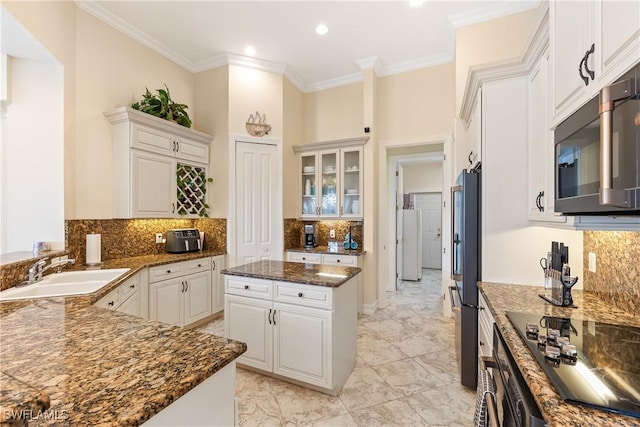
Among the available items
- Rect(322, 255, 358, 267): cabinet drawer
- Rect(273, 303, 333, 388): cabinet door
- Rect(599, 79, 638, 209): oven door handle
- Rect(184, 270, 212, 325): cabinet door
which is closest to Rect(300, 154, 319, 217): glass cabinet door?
Rect(322, 255, 358, 267): cabinet drawer

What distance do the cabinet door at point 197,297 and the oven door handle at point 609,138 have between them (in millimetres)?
3568

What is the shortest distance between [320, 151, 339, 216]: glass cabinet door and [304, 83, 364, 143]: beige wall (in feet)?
1.45

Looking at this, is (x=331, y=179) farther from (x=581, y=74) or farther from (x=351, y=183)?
(x=581, y=74)

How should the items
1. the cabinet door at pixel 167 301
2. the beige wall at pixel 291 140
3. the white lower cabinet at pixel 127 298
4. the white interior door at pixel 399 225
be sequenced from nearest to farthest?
the white lower cabinet at pixel 127 298
the cabinet door at pixel 167 301
the beige wall at pixel 291 140
the white interior door at pixel 399 225

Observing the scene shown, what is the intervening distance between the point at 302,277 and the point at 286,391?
93cm

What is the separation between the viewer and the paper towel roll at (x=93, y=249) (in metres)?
2.77

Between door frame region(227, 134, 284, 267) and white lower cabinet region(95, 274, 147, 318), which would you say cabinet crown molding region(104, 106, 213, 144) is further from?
white lower cabinet region(95, 274, 147, 318)

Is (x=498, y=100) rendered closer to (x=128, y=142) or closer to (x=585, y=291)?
(x=585, y=291)

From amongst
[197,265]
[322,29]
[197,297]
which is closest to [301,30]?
[322,29]

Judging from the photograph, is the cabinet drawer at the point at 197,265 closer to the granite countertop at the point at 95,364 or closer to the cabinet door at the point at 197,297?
the cabinet door at the point at 197,297

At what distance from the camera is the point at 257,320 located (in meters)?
2.35

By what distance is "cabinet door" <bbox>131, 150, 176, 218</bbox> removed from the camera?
3062mm

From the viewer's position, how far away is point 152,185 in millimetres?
3244

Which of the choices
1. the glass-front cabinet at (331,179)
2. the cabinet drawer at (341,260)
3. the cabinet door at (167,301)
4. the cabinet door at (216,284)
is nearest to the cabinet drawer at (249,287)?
the cabinet door at (167,301)
